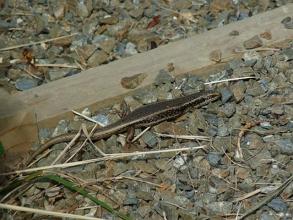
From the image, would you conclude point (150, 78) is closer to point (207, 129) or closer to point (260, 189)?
point (207, 129)

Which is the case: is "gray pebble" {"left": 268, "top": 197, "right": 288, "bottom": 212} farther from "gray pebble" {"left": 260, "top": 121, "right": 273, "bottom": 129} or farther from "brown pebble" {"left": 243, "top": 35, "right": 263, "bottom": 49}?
"brown pebble" {"left": 243, "top": 35, "right": 263, "bottom": 49}

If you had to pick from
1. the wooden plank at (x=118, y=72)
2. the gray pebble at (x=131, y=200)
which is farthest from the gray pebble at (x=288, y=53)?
the gray pebble at (x=131, y=200)

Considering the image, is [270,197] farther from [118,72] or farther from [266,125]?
[118,72]

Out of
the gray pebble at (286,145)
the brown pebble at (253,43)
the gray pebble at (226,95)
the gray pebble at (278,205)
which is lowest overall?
the gray pebble at (278,205)

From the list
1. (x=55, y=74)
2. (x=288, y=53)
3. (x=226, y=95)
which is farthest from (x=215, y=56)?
(x=55, y=74)

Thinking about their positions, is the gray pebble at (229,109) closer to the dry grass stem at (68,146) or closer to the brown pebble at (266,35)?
the brown pebble at (266,35)

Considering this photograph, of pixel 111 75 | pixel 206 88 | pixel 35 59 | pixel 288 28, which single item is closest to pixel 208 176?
pixel 206 88
